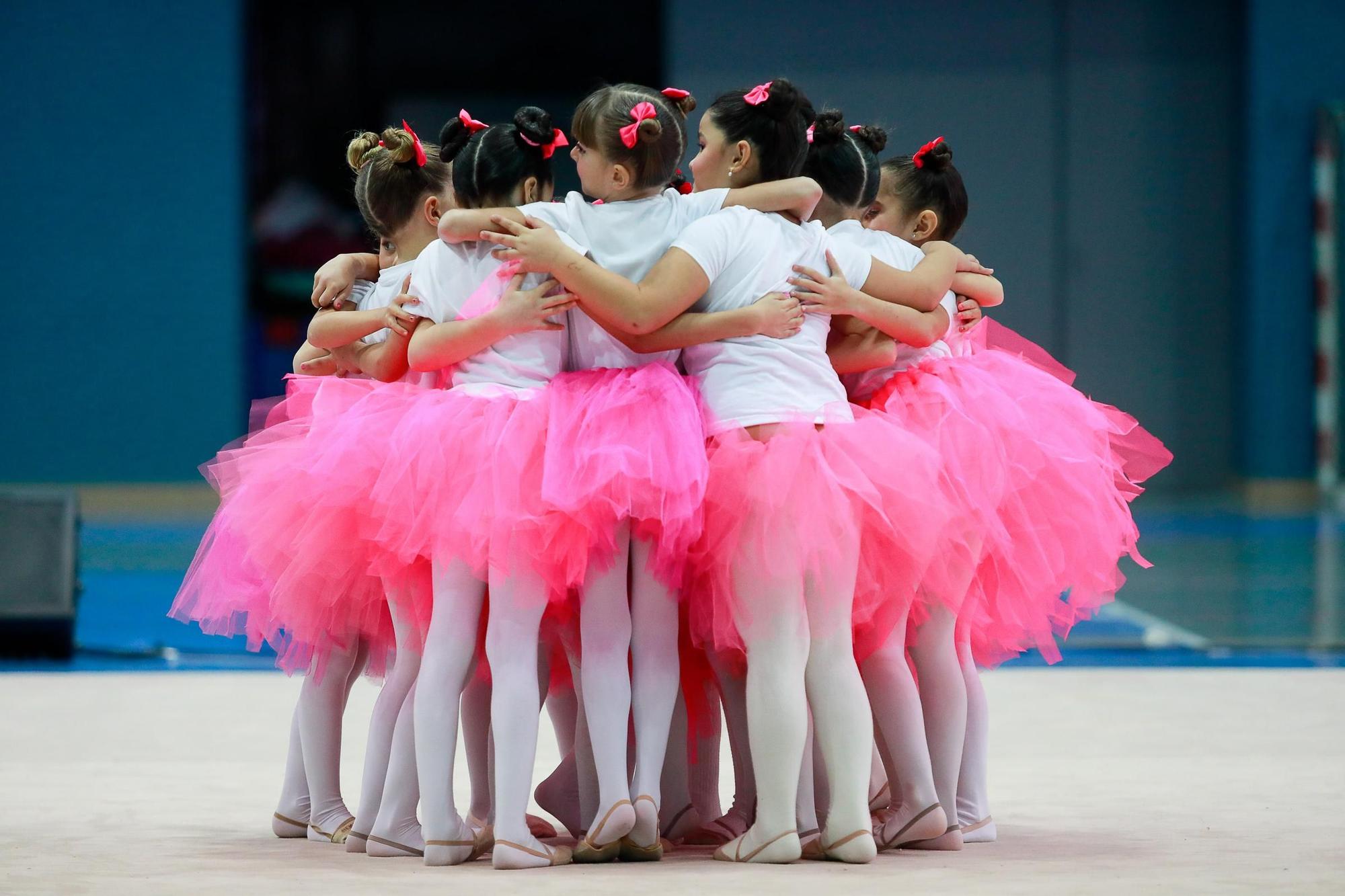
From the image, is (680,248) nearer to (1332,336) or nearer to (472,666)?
(472,666)

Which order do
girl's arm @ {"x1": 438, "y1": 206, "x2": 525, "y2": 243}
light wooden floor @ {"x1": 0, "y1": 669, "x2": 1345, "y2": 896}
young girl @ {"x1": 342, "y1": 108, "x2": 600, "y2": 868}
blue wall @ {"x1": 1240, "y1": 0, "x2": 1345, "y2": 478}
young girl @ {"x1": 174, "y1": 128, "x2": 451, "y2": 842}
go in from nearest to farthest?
light wooden floor @ {"x1": 0, "y1": 669, "x2": 1345, "y2": 896} < young girl @ {"x1": 342, "y1": 108, "x2": 600, "y2": 868} < girl's arm @ {"x1": 438, "y1": 206, "x2": 525, "y2": 243} < young girl @ {"x1": 174, "y1": 128, "x2": 451, "y2": 842} < blue wall @ {"x1": 1240, "y1": 0, "x2": 1345, "y2": 478}

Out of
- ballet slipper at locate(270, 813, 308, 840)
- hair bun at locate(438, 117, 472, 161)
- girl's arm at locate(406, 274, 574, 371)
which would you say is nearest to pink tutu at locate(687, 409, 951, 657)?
girl's arm at locate(406, 274, 574, 371)

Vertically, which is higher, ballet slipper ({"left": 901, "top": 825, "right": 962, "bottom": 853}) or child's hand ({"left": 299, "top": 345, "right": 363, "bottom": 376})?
child's hand ({"left": 299, "top": 345, "right": 363, "bottom": 376})

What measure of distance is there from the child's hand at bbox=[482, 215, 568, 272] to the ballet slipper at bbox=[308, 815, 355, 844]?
3.23 ft

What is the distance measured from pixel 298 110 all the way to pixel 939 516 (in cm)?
1047

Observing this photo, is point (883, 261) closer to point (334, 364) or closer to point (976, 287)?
point (976, 287)

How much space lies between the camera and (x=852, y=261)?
8.67 ft

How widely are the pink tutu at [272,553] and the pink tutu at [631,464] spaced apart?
1.52ft

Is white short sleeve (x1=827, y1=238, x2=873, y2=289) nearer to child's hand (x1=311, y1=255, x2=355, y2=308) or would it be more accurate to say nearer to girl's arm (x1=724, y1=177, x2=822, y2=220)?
girl's arm (x1=724, y1=177, x2=822, y2=220)

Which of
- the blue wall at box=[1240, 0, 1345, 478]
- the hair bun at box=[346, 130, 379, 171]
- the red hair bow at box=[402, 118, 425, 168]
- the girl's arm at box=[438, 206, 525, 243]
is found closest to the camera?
the girl's arm at box=[438, 206, 525, 243]

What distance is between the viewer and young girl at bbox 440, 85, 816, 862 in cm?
237

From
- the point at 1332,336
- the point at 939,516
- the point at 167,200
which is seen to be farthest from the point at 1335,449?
the point at 939,516

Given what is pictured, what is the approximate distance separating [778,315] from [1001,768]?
1.34 m

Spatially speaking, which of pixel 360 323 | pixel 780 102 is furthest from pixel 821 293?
pixel 360 323
